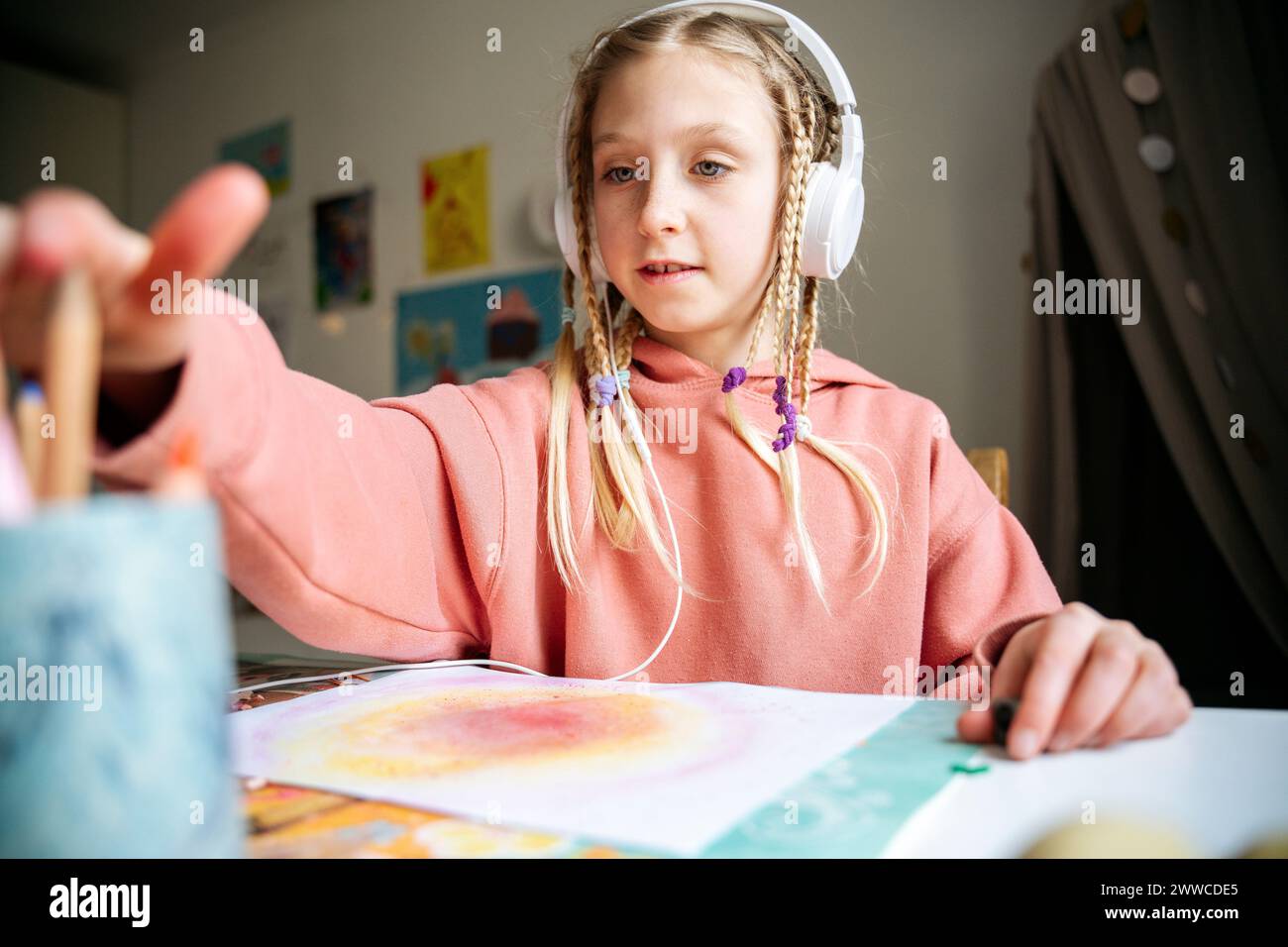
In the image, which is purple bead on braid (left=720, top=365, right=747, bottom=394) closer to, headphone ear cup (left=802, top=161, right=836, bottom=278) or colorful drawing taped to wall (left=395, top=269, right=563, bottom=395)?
headphone ear cup (left=802, top=161, right=836, bottom=278)

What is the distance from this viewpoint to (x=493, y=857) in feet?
0.96

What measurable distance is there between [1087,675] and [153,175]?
4.02 meters

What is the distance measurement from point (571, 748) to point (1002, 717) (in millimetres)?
199

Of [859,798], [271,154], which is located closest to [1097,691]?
[859,798]

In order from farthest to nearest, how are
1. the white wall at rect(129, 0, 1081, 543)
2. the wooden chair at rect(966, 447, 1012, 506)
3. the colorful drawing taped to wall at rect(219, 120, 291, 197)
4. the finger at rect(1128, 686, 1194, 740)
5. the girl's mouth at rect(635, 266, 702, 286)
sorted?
the colorful drawing taped to wall at rect(219, 120, 291, 197) → the white wall at rect(129, 0, 1081, 543) → the wooden chair at rect(966, 447, 1012, 506) → the girl's mouth at rect(635, 266, 702, 286) → the finger at rect(1128, 686, 1194, 740)

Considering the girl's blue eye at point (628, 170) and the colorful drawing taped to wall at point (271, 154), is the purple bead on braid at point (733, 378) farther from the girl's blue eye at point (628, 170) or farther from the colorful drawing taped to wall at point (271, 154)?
the colorful drawing taped to wall at point (271, 154)

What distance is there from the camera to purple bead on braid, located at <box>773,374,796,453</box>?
35.0 inches

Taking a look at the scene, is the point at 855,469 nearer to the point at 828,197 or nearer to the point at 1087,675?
the point at 828,197

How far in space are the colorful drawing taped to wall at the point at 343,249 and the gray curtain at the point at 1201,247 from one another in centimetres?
213

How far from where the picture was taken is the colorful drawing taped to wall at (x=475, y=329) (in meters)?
2.60

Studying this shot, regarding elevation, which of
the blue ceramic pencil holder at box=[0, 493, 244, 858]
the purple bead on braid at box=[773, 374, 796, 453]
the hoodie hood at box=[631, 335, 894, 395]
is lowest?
the blue ceramic pencil holder at box=[0, 493, 244, 858]

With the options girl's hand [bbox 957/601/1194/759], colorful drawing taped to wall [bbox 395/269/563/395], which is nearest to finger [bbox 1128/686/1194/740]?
girl's hand [bbox 957/601/1194/759]

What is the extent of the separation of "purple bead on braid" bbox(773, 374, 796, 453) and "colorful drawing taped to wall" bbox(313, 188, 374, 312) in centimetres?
232

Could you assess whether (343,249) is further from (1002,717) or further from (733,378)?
(1002,717)
